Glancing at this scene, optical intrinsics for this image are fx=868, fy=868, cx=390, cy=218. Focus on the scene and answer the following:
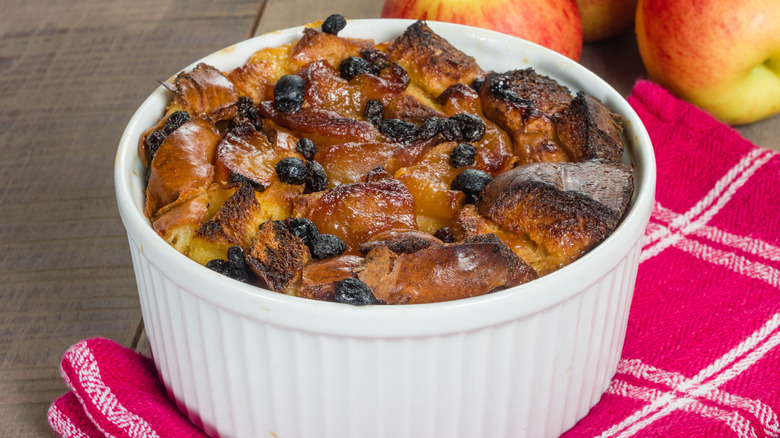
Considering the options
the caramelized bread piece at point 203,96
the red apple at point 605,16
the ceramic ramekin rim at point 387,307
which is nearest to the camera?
the ceramic ramekin rim at point 387,307

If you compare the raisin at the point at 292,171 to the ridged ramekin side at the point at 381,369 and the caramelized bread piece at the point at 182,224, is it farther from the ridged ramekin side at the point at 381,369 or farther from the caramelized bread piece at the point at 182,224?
the ridged ramekin side at the point at 381,369

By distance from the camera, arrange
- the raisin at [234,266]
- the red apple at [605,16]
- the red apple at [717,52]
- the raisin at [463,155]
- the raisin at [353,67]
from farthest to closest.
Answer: the red apple at [605,16]
the red apple at [717,52]
the raisin at [353,67]
the raisin at [463,155]
the raisin at [234,266]

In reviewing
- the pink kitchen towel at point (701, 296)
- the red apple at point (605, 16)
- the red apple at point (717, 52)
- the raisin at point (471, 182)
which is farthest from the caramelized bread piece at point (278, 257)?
the red apple at point (605, 16)

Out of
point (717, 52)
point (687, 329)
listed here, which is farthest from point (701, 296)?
point (717, 52)

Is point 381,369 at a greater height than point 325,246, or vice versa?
point 325,246

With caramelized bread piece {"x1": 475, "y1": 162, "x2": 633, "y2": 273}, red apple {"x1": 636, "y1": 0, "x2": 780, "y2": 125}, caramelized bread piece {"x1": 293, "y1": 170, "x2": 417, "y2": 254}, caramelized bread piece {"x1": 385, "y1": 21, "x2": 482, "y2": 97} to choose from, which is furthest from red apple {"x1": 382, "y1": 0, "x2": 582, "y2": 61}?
caramelized bread piece {"x1": 293, "y1": 170, "x2": 417, "y2": 254}

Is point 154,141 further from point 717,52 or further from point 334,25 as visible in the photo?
point 717,52
